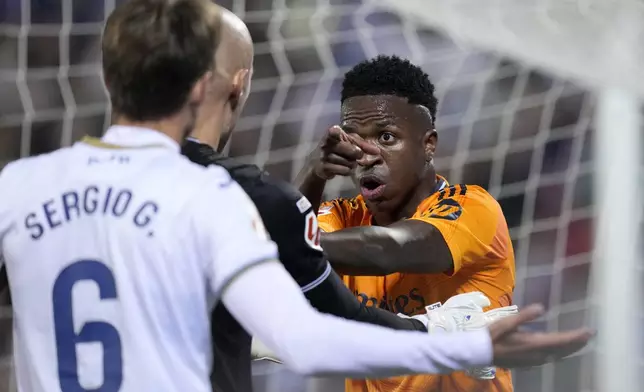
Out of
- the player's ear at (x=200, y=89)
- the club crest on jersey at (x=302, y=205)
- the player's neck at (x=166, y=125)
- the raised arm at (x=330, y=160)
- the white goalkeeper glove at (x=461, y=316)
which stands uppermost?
the raised arm at (x=330, y=160)

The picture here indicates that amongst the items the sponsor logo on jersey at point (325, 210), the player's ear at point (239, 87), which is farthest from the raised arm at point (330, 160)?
the player's ear at point (239, 87)

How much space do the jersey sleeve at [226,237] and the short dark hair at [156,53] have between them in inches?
5.6

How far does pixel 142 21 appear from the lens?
117cm

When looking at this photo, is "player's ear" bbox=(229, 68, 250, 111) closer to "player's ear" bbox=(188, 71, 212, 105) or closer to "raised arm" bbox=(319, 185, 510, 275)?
"player's ear" bbox=(188, 71, 212, 105)

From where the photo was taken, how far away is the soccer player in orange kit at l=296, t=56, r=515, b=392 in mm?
1850

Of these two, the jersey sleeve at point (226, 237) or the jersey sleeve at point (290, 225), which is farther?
the jersey sleeve at point (290, 225)

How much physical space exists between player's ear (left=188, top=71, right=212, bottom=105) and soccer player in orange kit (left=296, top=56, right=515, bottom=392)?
62cm

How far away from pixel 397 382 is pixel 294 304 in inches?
40.5

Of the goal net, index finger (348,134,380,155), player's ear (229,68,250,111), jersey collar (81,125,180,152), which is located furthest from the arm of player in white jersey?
the goal net

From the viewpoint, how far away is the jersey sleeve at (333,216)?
2.19 m

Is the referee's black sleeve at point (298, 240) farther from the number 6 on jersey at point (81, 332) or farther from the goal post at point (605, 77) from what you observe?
the goal post at point (605, 77)

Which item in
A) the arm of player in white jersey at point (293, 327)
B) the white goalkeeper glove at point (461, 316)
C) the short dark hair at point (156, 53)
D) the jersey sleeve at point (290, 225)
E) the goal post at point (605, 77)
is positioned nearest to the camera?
the arm of player in white jersey at point (293, 327)

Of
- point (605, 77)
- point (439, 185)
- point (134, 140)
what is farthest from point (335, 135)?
point (605, 77)

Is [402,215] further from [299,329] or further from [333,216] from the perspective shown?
[299,329]
